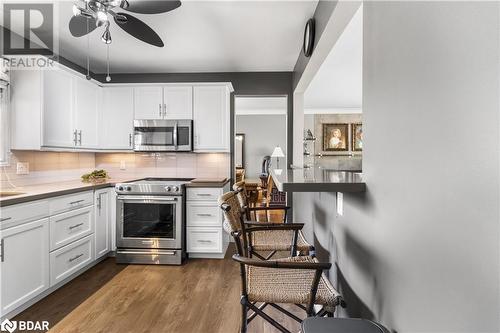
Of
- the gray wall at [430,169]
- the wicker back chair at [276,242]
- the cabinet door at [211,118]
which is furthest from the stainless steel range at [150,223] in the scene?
the gray wall at [430,169]

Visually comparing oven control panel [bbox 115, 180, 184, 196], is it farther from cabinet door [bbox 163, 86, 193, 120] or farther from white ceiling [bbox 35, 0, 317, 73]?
white ceiling [bbox 35, 0, 317, 73]

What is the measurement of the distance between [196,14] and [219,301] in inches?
97.5

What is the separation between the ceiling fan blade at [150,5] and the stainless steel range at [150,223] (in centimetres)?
184

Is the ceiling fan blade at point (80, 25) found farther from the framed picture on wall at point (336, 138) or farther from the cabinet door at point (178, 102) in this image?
the framed picture on wall at point (336, 138)

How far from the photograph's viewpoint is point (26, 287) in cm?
215

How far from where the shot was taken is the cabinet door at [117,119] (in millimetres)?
3701

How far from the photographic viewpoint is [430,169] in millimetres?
709

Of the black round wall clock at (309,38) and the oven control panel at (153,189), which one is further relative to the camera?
the oven control panel at (153,189)

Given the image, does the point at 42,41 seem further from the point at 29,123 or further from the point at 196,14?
the point at 196,14

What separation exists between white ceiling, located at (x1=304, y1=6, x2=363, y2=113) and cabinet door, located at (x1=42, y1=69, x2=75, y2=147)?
2939 millimetres

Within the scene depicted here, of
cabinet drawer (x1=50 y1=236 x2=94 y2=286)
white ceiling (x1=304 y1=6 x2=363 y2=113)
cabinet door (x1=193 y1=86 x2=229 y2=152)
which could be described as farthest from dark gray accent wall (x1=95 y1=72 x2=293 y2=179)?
cabinet drawer (x1=50 y1=236 x2=94 y2=286)

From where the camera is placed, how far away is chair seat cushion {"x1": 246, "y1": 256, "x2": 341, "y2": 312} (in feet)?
Answer: 3.92

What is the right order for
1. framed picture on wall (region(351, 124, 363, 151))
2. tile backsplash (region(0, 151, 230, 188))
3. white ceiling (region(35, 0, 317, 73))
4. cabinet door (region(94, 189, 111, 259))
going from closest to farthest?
white ceiling (region(35, 0, 317, 73)) < cabinet door (region(94, 189, 111, 259)) < tile backsplash (region(0, 151, 230, 188)) < framed picture on wall (region(351, 124, 363, 151))

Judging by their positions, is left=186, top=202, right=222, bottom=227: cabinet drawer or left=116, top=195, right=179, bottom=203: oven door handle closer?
left=116, top=195, right=179, bottom=203: oven door handle
